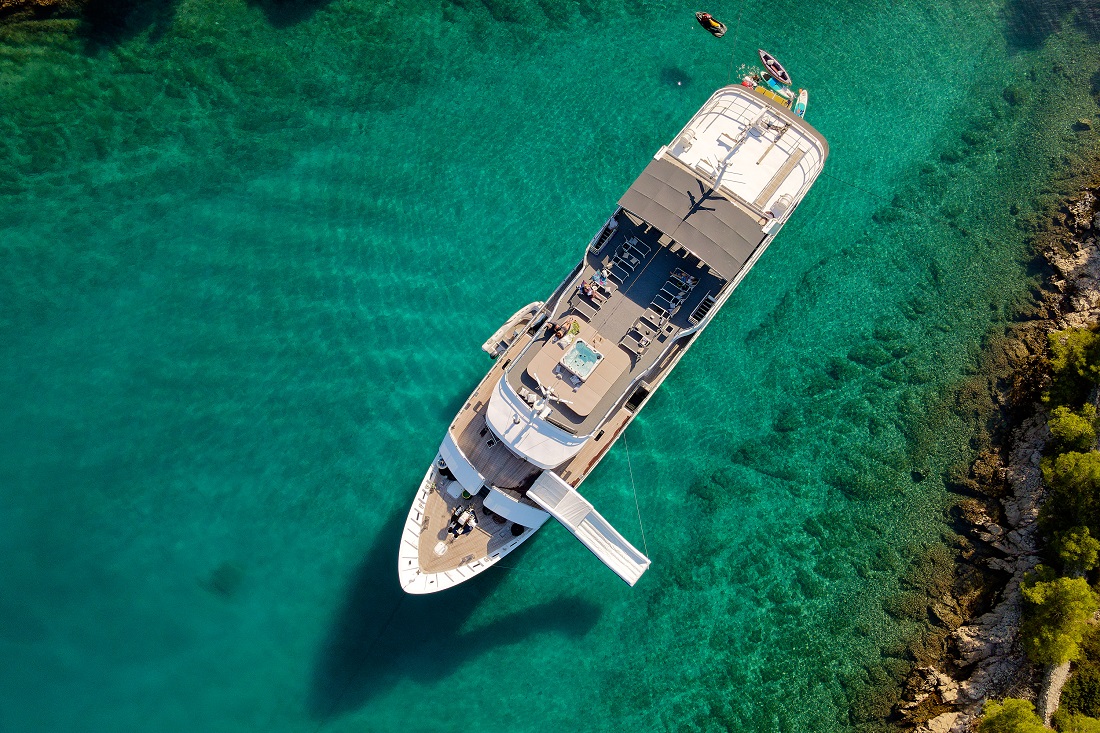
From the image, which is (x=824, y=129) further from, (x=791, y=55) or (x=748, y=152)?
(x=748, y=152)

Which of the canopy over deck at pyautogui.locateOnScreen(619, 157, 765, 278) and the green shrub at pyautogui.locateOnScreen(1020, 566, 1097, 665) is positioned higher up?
the canopy over deck at pyautogui.locateOnScreen(619, 157, 765, 278)

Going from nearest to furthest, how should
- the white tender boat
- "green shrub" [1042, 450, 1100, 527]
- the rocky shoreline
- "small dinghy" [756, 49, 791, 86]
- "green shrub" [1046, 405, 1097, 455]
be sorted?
the white tender boat
"green shrub" [1042, 450, 1100, 527]
the rocky shoreline
"green shrub" [1046, 405, 1097, 455]
"small dinghy" [756, 49, 791, 86]

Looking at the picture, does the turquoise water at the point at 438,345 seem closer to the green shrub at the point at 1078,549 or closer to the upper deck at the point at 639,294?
the upper deck at the point at 639,294

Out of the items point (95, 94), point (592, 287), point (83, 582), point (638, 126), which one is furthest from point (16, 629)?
point (638, 126)

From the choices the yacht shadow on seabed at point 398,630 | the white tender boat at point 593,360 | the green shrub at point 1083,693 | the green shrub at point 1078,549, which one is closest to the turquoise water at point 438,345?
the yacht shadow on seabed at point 398,630

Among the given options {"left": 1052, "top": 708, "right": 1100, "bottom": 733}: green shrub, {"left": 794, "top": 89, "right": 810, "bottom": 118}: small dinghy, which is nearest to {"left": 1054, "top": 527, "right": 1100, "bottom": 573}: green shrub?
{"left": 1052, "top": 708, "right": 1100, "bottom": 733}: green shrub

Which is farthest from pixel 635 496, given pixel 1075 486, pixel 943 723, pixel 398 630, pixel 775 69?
pixel 775 69

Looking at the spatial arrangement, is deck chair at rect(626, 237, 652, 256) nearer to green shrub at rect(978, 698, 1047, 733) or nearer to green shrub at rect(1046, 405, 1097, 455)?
green shrub at rect(1046, 405, 1097, 455)
